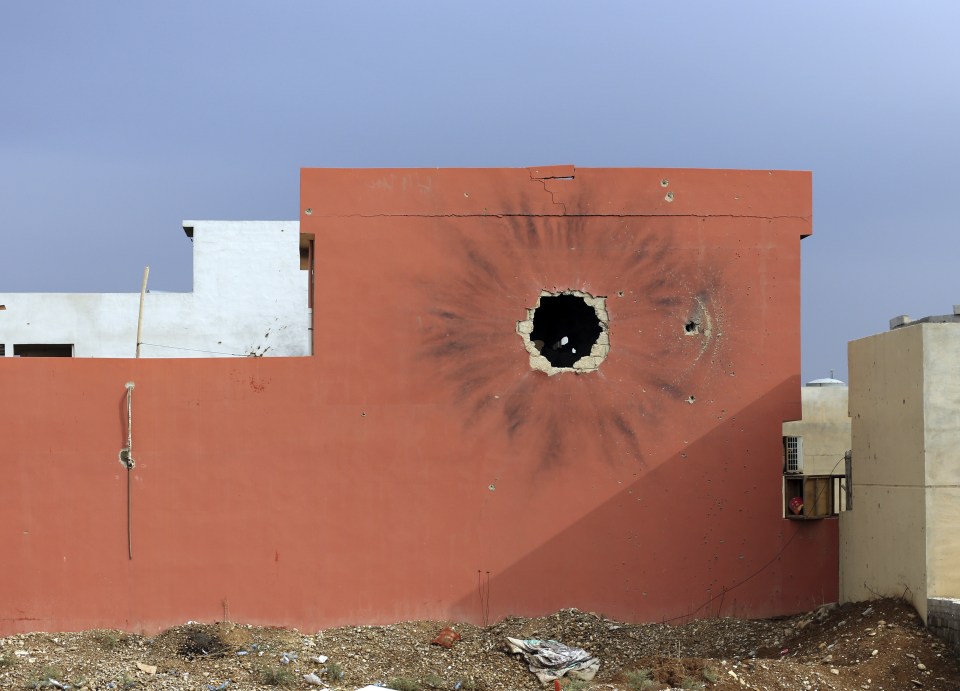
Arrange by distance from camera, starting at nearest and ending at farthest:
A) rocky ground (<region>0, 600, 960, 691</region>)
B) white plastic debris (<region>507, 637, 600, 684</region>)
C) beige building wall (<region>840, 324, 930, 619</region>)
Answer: rocky ground (<region>0, 600, 960, 691</region>)
beige building wall (<region>840, 324, 930, 619</region>)
white plastic debris (<region>507, 637, 600, 684</region>)

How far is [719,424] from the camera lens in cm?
1338

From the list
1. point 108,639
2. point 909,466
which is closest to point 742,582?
point 909,466

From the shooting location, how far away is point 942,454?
36.1 feet

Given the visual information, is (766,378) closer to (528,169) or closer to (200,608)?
(528,169)

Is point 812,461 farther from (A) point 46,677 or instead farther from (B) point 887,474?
(A) point 46,677

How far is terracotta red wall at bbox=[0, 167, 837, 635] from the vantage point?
12922mm

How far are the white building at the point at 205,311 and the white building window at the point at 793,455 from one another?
1631cm

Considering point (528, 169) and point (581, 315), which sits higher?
point (528, 169)

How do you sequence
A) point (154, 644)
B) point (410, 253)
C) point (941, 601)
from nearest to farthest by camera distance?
point (941, 601) → point (154, 644) → point (410, 253)

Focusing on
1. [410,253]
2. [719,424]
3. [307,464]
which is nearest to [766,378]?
[719,424]

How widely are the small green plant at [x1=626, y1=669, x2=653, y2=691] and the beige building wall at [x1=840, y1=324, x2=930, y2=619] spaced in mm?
2887

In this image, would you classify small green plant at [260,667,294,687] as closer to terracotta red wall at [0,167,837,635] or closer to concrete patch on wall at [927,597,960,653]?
terracotta red wall at [0,167,837,635]

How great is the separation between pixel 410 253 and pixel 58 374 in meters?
4.51

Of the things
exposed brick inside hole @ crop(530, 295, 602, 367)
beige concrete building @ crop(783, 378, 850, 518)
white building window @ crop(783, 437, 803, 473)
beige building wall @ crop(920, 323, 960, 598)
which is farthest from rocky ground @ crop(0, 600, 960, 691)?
exposed brick inside hole @ crop(530, 295, 602, 367)
